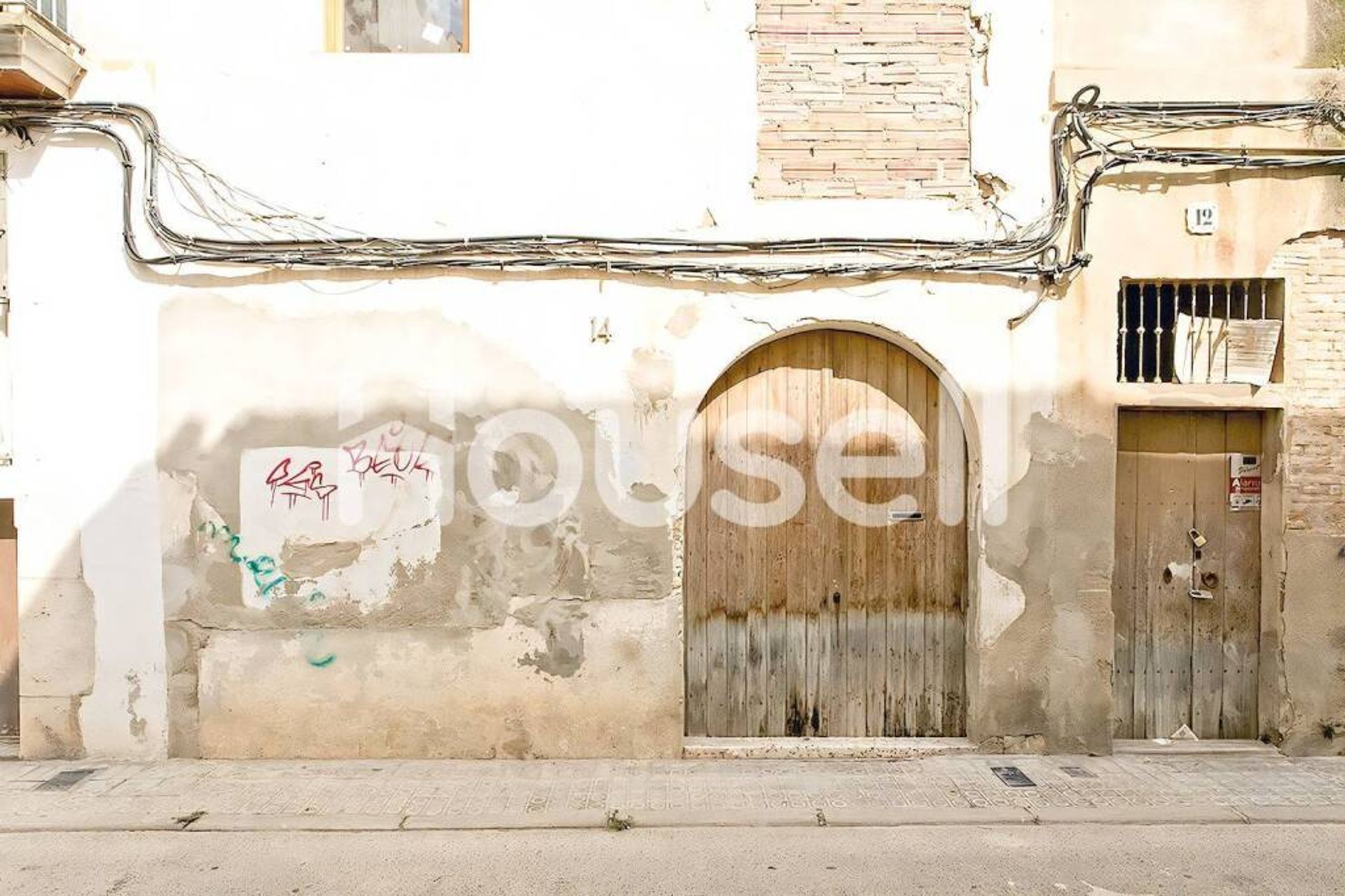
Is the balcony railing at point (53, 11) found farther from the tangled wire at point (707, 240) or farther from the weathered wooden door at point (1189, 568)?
the weathered wooden door at point (1189, 568)

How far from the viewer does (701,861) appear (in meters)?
4.48

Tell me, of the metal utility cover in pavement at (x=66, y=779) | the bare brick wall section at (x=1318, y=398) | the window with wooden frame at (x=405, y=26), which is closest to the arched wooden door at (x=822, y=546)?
the bare brick wall section at (x=1318, y=398)

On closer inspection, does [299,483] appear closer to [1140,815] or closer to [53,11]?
[53,11]

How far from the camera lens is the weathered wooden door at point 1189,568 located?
6031 mm

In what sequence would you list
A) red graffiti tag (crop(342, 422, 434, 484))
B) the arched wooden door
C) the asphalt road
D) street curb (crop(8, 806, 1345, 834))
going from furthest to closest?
1. the arched wooden door
2. red graffiti tag (crop(342, 422, 434, 484))
3. street curb (crop(8, 806, 1345, 834))
4. the asphalt road

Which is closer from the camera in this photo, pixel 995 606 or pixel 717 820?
pixel 717 820

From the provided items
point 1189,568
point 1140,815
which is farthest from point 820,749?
point 1189,568

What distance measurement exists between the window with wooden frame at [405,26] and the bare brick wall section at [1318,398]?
5.48m

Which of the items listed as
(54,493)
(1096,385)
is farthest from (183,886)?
(1096,385)

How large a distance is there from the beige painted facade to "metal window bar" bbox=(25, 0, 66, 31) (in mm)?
169

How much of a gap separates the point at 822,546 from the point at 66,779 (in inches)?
183

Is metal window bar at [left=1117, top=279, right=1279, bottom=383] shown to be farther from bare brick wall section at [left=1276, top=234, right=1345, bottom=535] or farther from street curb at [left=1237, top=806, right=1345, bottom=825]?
street curb at [left=1237, top=806, right=1345, bottom=825]

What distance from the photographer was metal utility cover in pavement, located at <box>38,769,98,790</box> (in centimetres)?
532

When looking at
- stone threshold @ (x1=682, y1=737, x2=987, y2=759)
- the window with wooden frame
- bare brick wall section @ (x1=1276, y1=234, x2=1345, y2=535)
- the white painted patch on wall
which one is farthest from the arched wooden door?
the window with wooden frame
